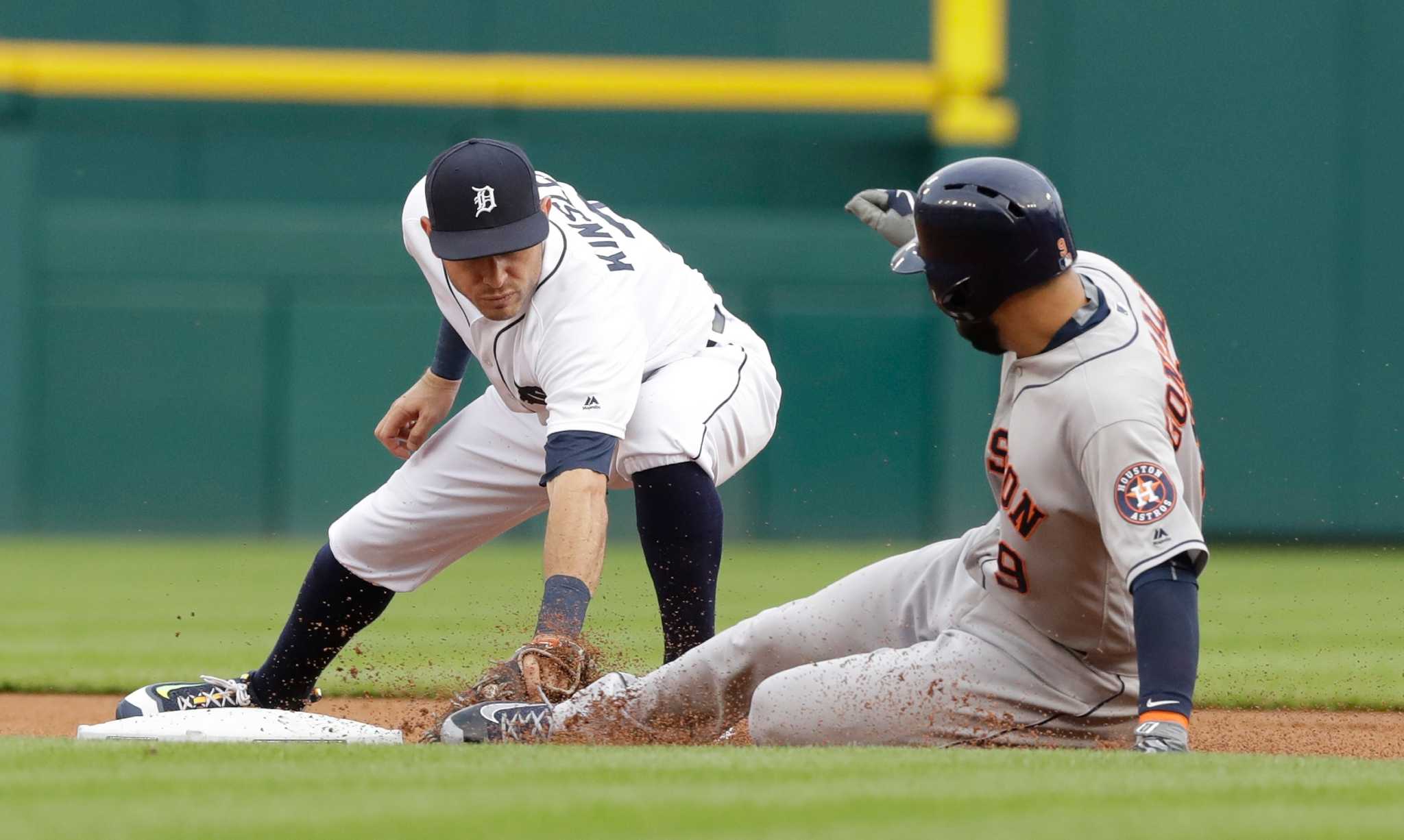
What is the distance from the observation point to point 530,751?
3.02 m

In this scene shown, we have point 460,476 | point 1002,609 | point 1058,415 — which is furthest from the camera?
point 460,476

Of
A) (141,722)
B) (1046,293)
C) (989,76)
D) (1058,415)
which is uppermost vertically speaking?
(989,76)

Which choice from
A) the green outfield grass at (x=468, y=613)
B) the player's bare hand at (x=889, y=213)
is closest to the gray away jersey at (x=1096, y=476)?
the player's bare hand at (x=889, y=213)

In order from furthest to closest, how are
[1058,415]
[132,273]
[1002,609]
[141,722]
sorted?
[132,273] → [141,722] → [1002,609] → [1058,415]

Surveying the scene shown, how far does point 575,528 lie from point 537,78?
7366mm

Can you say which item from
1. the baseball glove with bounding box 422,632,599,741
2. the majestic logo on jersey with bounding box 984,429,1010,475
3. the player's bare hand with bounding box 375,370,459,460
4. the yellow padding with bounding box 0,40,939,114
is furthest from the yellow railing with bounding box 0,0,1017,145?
the majestic logo on jersey with bounding box 984,429,1010,475

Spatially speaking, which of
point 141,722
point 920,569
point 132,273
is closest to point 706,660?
point 920,569

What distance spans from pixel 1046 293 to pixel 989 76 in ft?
24.6

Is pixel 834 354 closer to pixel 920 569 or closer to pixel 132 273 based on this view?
pixel 132 273

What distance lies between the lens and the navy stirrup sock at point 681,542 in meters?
3.81

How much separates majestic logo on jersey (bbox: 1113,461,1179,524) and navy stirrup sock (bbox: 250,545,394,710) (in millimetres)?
1822

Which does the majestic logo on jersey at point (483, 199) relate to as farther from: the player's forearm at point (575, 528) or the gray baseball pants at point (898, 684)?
the gray baseball pants at point (898, 684)

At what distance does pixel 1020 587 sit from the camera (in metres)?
3.17

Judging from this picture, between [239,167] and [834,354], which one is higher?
[239,167]
